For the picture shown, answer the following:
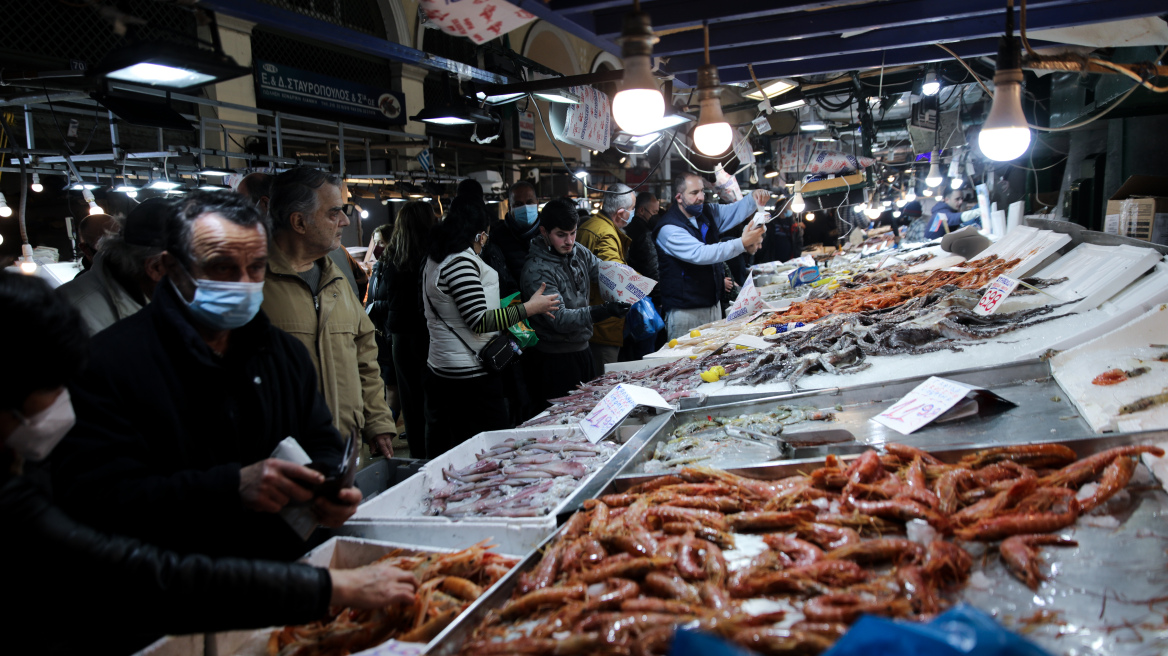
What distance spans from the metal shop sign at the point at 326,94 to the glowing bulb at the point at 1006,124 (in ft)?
29.6

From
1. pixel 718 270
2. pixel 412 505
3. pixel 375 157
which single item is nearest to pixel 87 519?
pixel 412 505

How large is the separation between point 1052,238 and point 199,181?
9840 mm

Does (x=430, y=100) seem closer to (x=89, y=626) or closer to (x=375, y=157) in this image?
(x=375, y=157)

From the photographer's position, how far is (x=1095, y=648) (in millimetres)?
1459

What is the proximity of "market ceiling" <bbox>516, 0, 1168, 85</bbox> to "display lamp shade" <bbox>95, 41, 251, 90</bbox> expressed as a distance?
1.50 metres

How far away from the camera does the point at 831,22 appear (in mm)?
4562

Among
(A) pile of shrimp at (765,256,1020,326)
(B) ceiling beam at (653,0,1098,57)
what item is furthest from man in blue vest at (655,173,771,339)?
(B) ceiling beam at (653,0,1098,57)

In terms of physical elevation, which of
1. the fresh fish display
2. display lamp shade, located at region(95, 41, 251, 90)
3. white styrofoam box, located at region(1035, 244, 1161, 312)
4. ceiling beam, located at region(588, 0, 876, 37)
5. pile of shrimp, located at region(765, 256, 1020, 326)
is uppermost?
ceiling beam, located at region(588, 0, 876, 37)

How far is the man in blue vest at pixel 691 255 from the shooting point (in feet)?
22.5

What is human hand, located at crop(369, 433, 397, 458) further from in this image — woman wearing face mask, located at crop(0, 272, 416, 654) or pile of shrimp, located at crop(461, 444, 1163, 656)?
woman wearing face mask, located at crop(0, 272, 416, 654)

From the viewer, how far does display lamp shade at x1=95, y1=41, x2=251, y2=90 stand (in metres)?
3.00

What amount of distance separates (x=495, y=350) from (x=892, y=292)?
162 inches

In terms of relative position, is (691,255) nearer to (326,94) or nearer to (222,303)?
(222,303)

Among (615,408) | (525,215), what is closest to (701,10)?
(615,408)
